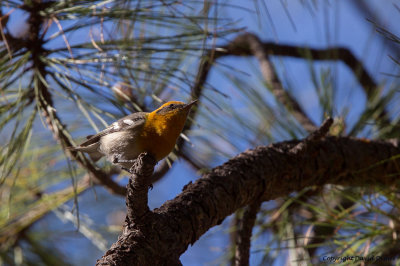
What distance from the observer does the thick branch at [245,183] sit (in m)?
1.22

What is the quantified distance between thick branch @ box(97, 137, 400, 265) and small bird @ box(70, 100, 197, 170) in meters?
0.21

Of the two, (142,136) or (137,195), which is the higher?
(142,136)

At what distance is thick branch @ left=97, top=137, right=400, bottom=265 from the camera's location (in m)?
1.22

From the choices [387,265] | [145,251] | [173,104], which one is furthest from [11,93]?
[387,265]

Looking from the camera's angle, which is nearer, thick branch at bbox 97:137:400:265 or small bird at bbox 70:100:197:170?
thick branch at bbox 97:137:400:265

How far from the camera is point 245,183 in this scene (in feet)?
5.37

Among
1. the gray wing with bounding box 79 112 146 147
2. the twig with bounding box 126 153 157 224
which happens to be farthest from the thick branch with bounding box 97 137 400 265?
the gray wing with bounding box 79 112 146 147

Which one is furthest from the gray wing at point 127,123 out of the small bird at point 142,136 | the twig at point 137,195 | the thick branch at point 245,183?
the twig at point 137,195

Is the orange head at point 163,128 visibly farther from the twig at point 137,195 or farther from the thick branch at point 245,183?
the twig at point 137,195

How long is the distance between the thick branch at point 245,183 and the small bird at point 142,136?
0.21m

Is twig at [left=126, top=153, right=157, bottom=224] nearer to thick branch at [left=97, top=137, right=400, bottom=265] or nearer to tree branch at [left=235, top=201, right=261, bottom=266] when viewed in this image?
thick branch at [left=97, top=137, right=400, bottom=265]

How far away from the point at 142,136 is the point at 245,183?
0.44 meters

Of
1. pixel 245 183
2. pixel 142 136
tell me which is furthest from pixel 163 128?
pixel 245 183

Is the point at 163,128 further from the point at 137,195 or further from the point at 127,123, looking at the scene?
the point at 137,195
